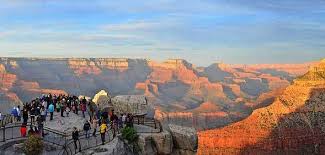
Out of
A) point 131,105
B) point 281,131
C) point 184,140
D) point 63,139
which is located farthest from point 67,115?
point 281,131

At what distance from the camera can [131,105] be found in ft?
125

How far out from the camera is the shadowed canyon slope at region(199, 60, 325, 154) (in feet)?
257

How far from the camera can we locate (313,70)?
115m

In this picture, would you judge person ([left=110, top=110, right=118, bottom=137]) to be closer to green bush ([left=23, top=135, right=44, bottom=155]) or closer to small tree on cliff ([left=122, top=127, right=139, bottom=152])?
small tree on cliff ([left=122, top=127, right=139, bottom=152])

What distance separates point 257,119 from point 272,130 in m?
11.4

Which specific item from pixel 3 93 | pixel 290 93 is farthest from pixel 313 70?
pixel 3 93

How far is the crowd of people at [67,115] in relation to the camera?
26.1 metres

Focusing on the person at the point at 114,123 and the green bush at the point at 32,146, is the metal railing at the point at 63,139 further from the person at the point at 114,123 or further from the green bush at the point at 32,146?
the green bush at the point at 32,146

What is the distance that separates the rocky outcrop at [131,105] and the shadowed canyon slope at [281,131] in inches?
1735

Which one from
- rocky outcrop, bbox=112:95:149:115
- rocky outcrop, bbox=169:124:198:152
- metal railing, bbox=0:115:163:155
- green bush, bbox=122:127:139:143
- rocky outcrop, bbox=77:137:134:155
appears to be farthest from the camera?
rocky outcrop, bbox=112:95:149:115

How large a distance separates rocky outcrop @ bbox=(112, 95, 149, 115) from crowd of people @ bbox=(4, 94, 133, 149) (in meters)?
2.51

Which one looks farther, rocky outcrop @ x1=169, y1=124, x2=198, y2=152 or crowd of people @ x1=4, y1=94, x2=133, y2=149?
rocky outcrop @ x1=169, y1=124, x2=198, y2=152

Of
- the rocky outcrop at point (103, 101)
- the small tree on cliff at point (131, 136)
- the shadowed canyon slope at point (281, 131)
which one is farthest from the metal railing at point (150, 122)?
the shadowed canyon slope at point (281, 131)

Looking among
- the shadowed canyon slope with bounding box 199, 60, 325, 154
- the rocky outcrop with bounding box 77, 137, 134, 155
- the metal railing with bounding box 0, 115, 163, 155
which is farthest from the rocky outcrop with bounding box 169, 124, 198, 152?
the shadowed canyon slope with bounding box 199, 60, 325, 154
